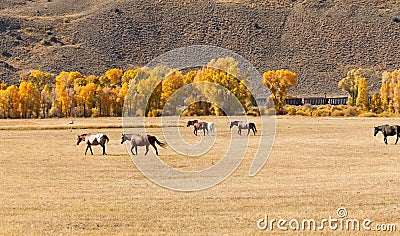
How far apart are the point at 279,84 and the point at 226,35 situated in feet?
157

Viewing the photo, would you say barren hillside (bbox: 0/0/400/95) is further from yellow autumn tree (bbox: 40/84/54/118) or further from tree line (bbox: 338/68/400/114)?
yellow autumn tree (bbox: 40/84/54/118)

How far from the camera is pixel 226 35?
13325 centimetres

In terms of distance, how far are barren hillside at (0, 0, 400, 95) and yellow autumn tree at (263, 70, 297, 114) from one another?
26.5 meters

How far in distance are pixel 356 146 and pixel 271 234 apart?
899 inches

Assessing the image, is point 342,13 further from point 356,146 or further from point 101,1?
point 356,146

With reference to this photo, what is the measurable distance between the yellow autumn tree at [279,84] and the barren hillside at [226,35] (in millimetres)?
26498

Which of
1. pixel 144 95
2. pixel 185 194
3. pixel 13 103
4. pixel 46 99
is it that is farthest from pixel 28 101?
pixel 185 194

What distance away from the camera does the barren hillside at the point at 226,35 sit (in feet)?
394

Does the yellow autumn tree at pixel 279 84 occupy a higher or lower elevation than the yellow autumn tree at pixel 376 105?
higher

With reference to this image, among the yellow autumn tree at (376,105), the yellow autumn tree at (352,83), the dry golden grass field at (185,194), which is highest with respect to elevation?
the yellow autumn tree at (352,83)

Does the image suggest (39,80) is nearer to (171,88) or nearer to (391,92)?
(171,88)

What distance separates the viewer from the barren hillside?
120188 mm

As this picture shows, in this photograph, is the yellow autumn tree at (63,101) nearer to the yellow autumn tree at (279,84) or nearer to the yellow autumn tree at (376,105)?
the yellow autumn tree at (279,84)

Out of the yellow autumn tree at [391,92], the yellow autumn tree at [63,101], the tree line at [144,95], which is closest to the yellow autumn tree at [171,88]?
the tree line at [144,95]
